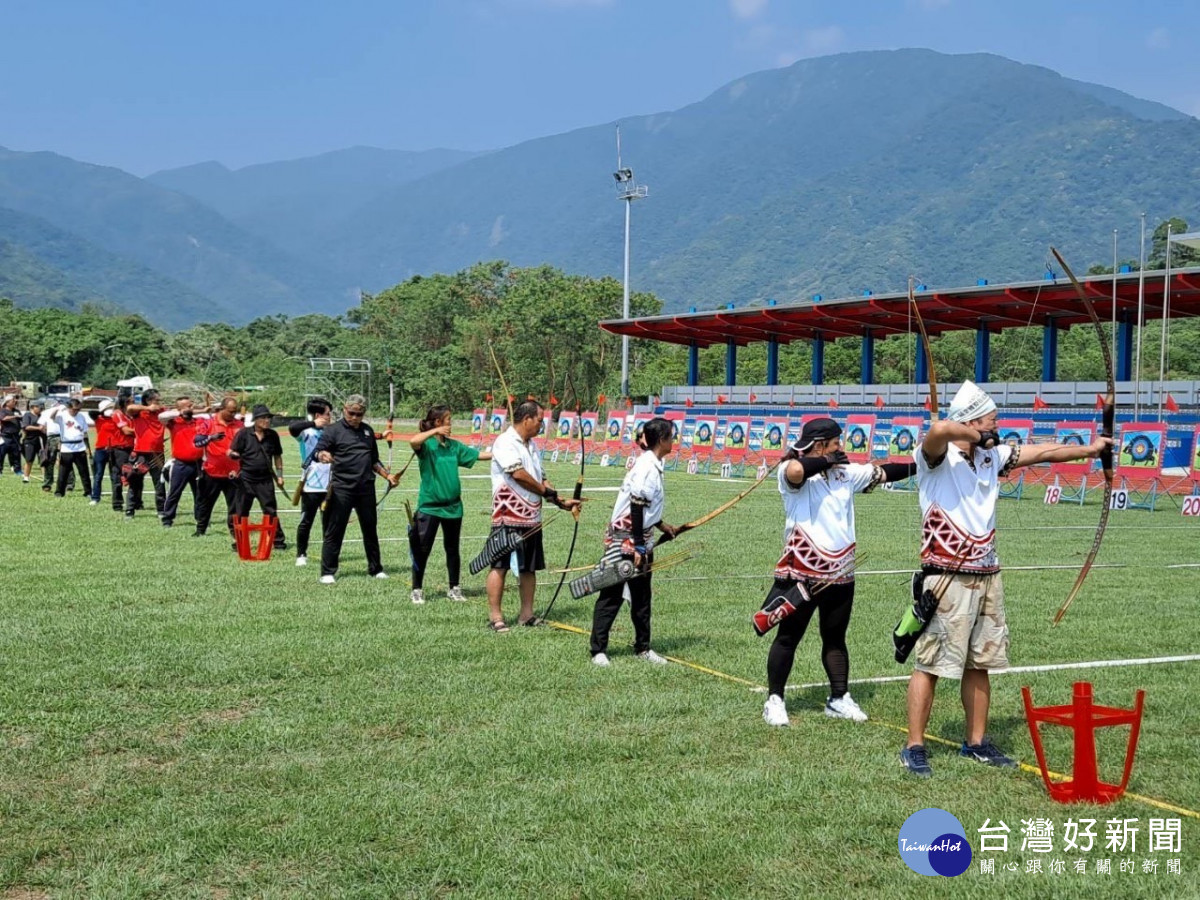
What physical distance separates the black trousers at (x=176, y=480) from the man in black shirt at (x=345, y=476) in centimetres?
574

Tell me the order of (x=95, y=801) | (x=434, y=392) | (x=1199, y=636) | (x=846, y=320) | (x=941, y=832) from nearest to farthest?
(x=941, y=832) → (x=95, y=801) → (x=1199, y=636) → (x=846, y=320) → (x=434, y=392)

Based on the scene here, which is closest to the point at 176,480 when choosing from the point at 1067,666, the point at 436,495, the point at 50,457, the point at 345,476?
the point at 345,476

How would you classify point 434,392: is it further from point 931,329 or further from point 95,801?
point 95,801

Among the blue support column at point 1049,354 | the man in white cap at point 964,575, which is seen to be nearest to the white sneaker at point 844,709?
the man in white cap at point 964,575

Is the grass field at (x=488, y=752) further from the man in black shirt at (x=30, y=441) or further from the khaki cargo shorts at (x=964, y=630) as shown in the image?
the man in black shirt at (x=30, y=441)

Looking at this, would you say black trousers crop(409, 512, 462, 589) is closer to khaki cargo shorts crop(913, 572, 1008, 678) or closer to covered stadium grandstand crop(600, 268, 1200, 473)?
khaki cargo shorts crop(913, 572, 1008, 678)

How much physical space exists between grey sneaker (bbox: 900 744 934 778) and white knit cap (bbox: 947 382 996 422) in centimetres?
165

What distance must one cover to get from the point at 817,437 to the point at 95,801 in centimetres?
410

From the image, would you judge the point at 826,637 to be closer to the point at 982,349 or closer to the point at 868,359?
the point at 982,349

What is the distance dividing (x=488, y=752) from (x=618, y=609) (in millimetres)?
2631

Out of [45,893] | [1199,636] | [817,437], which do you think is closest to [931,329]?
[1199,636]

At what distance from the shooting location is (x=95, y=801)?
5.65 meters

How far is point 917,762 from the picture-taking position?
243 inches

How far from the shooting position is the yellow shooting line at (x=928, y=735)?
562 cm
